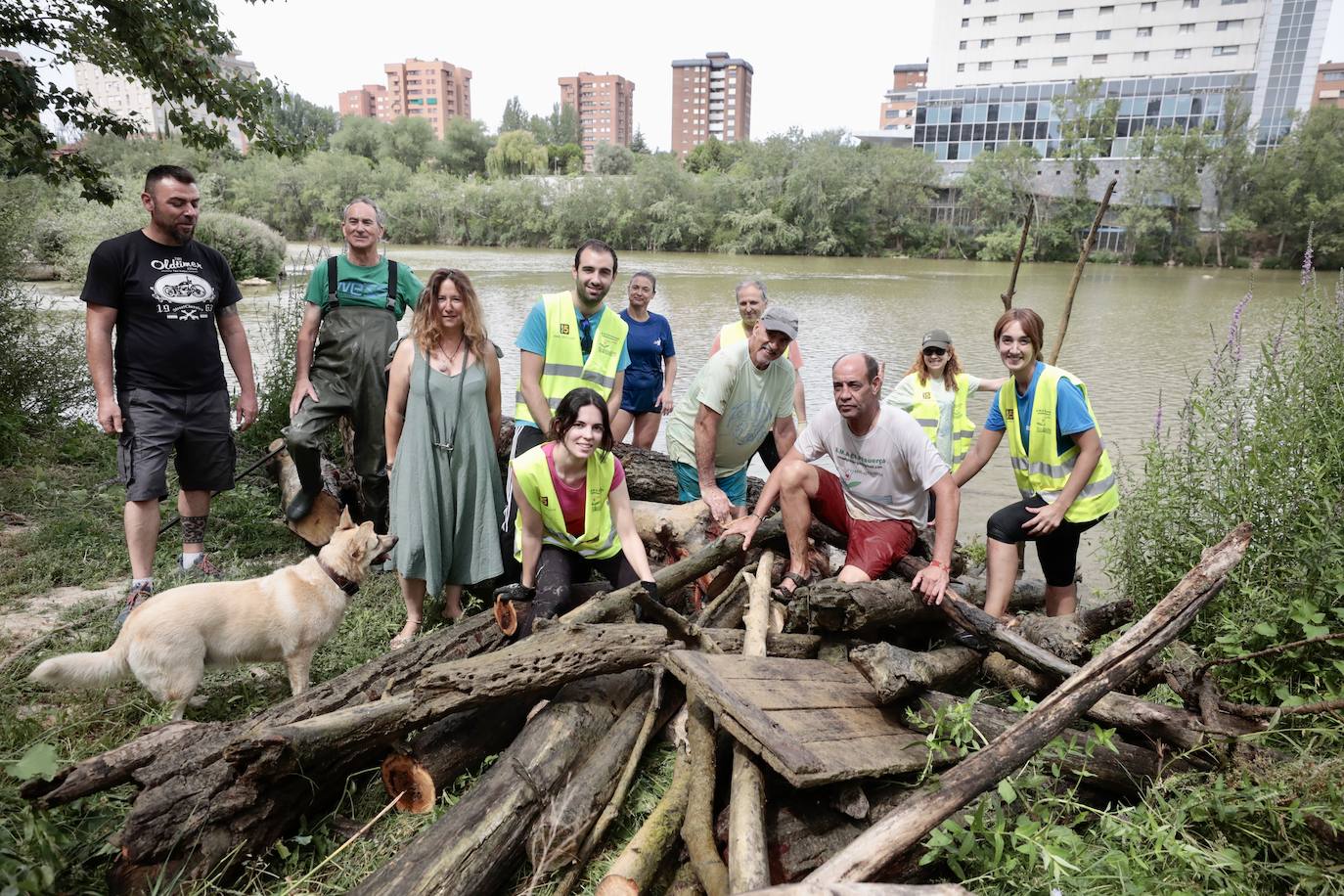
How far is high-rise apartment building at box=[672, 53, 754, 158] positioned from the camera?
6693 inches

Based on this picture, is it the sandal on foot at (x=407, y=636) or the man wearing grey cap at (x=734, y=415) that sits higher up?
the man wearing grey cap at (x=734, y=415)

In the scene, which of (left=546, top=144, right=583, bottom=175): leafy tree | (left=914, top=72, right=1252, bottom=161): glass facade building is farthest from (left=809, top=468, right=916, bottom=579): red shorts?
(left=546, top=144, right=583, bottom=175): leafy tree

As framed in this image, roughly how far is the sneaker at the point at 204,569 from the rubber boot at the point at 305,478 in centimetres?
69

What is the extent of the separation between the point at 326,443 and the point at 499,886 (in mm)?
5634

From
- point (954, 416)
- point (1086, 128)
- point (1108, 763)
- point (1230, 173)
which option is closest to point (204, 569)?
point (1108, 763)

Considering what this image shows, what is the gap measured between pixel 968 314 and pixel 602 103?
174667 millimetres

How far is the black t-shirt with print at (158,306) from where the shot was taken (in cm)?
454

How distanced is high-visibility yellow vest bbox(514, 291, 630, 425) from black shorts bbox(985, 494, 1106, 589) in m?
2.63

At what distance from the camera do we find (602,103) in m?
181

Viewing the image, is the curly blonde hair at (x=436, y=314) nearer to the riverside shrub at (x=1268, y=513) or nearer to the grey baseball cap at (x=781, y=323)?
the grey baseball cap at (x=781, y=323)

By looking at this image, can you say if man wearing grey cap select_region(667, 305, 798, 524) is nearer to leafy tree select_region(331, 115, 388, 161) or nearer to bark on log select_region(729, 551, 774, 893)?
bark on log select_region(729, 551, 774, 893)

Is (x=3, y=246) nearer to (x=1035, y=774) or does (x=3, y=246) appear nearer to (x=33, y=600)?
(x=33, y=600)

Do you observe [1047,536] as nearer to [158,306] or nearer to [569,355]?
[569,355]

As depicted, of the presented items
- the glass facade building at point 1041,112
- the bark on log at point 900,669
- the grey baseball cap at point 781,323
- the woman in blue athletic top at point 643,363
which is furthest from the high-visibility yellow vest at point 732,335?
the glass facade building at point 1041,112
